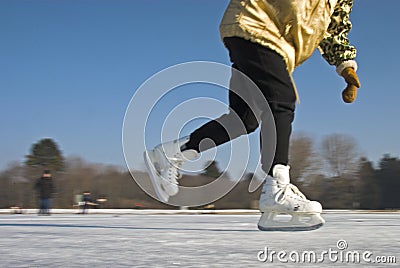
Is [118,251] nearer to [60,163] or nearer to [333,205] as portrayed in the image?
[333,205]

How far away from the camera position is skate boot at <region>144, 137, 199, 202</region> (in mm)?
2174

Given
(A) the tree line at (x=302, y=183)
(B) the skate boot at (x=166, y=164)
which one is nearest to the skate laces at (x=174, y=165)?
(B) the skate boot at (x=166, y=164)

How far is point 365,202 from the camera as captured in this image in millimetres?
37500

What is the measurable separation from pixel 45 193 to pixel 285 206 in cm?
905

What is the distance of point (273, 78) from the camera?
6.22 feet

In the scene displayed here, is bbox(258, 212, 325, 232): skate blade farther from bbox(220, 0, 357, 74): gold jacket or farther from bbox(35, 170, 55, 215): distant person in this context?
bbox(35, 170, 55, 215): distant person

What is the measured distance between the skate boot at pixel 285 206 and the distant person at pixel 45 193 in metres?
8.48

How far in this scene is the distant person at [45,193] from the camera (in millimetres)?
9711

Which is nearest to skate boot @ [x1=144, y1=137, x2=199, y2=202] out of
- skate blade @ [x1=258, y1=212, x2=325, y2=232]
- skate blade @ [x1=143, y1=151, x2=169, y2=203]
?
skate blade @ [x1=143, y1=151, x2=169, y2=203]

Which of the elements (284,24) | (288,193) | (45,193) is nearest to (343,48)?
(284,24)

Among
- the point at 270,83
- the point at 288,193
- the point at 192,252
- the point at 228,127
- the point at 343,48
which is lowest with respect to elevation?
the point at 192,252

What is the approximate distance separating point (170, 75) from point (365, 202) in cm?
3772

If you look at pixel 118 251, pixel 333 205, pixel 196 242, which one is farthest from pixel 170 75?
pixel 333 205

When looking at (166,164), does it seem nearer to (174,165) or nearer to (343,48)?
(174,165)
